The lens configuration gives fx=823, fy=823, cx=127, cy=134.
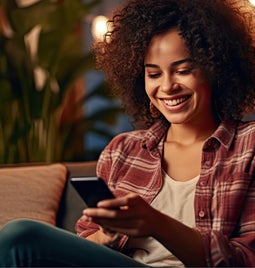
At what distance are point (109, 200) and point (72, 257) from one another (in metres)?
0.15

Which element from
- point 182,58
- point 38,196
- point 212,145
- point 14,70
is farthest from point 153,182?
point 14,70

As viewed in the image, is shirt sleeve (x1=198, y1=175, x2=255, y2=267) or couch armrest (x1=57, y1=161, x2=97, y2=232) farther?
couch armrest (x1=57, y1=161, x2=97, y2=232)

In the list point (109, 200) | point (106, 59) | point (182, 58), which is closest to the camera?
point (109, 200)

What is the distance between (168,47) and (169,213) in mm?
354

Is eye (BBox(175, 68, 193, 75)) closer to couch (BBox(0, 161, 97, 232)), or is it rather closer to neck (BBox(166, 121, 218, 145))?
neck (BBox(166, 121, 218, 145))

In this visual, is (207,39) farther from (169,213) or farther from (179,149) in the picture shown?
(169,213)

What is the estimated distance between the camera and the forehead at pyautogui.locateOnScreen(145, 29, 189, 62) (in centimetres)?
175

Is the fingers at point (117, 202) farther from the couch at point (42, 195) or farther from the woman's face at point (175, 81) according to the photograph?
the couch at point (42, 195)

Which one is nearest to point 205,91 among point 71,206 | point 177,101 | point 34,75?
point 177,101

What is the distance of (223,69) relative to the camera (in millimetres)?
1795

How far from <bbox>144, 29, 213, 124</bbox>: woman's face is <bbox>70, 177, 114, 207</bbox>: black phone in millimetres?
362

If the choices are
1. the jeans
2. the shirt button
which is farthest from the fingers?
the shirt button

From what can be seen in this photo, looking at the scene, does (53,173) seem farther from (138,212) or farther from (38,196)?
(138,212)

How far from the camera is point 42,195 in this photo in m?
2.09
